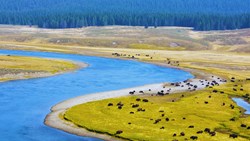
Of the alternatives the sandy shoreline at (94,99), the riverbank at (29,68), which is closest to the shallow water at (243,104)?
the sandy shoreline at (94,99)

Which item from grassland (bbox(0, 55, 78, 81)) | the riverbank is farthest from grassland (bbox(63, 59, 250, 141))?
grassland (bbox(0, 55, 78, 81))

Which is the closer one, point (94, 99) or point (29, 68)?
point (94, 99)

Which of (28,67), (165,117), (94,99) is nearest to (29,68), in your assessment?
(28,67)

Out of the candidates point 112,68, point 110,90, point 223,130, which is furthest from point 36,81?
point 223,130

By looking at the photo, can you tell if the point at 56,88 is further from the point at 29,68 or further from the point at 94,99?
the point at 29,68

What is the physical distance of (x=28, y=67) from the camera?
124 m

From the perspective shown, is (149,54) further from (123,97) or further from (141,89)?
(123,97)

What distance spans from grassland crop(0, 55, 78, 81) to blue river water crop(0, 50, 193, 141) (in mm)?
3785

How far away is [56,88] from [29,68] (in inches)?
1127

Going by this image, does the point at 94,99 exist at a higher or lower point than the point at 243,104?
higher

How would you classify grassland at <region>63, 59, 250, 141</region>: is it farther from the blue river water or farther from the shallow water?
the blue river water

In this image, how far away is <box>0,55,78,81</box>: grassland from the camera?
10969 centimetres

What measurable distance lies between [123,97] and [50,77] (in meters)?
32.4

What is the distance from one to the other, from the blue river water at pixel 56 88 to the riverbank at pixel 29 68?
11.1 ft
